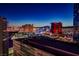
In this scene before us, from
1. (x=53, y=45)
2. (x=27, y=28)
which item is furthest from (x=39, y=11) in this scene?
(x=53, y=45)

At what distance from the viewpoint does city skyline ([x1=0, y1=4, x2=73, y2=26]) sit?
2.95 m

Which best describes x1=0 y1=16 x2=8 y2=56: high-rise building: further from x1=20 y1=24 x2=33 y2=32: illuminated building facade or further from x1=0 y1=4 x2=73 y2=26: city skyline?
x1=20 y1=24 x2=33 y2=32: illuminated building facade

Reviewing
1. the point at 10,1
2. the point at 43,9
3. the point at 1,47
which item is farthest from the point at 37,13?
the point at 1,47

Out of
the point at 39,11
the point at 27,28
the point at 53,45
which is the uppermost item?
the point at 39,11

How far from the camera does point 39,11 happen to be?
2957mm

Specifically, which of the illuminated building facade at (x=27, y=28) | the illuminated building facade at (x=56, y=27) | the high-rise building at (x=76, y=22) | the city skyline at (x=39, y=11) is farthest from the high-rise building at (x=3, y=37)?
the high-rise building at (x=76, y=22)

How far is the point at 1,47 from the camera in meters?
2.95

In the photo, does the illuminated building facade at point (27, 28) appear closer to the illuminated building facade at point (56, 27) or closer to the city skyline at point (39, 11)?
the city skyline at point (39, 11)

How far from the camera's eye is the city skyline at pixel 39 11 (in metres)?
2.95

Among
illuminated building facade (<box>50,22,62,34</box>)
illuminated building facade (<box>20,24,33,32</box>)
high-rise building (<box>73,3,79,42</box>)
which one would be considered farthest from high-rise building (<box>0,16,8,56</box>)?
high-rise building (<box>73,3,79,42</box>)

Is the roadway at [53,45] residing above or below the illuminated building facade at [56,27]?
below

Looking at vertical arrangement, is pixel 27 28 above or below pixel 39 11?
below

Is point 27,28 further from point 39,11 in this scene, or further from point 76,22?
point 76,22

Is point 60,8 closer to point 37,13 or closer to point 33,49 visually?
point 37,13
